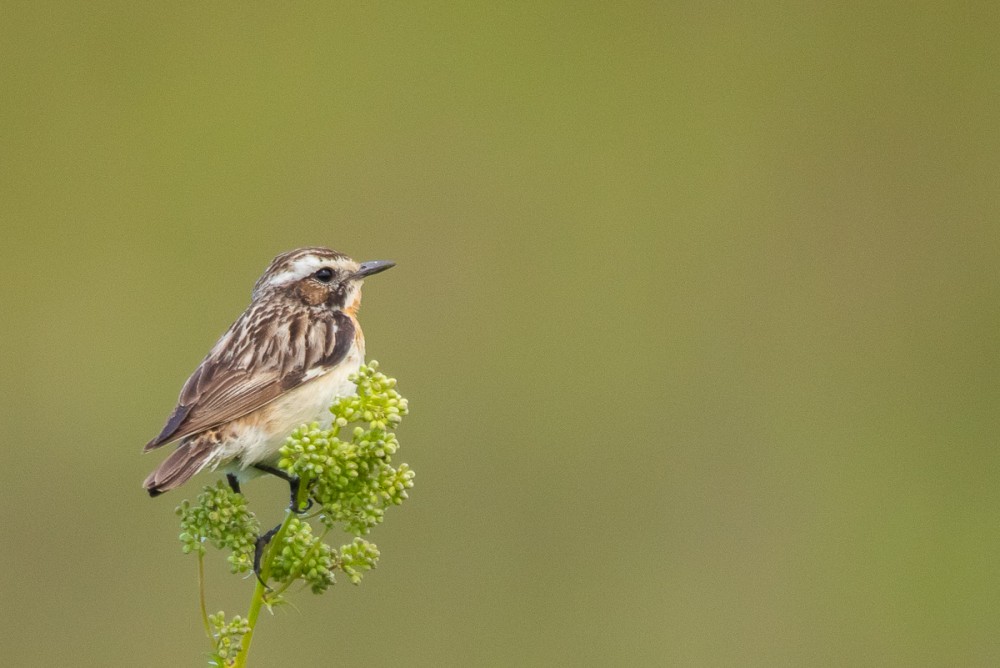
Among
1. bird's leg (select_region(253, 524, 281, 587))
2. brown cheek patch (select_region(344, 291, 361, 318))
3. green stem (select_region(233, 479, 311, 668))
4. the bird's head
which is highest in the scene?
the bird's head

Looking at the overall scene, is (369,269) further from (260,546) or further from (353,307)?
(260,546)

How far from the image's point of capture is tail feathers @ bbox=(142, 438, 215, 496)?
4.22 meters

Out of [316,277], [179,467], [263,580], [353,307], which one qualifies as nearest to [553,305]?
[353,307]

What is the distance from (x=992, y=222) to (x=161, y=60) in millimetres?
9153

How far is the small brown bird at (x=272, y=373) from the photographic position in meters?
4.73

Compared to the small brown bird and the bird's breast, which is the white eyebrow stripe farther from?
the bird's breast

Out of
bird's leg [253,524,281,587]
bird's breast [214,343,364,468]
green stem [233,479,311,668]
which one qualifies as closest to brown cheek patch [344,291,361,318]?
bird's breast [214,343,364,468]

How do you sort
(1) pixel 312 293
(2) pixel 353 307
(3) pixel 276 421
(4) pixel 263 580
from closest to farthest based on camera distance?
(4) pixel 263 580 < (3) pixel 276 421 < (1) pixel 312 293 < (2) pixel 353 307

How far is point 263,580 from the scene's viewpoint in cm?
313

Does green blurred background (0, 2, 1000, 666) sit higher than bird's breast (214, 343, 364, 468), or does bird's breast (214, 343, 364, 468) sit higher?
green blurred background (0, 2, 1000, 666)

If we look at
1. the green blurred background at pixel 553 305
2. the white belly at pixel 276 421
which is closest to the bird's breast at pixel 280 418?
the white belly at pixel 276 421

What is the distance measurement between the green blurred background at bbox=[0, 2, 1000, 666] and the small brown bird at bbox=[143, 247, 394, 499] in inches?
129

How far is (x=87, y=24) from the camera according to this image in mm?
15906

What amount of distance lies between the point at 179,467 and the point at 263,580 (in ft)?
4.39
